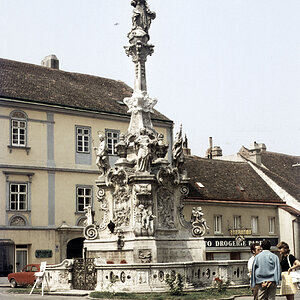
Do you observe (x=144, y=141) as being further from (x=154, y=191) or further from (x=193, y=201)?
(x=193, y=201)

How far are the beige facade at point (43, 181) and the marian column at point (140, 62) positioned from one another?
49.4 ft

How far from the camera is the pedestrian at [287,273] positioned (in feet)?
42.9

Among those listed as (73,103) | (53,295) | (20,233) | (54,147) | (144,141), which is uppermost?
(73,103)

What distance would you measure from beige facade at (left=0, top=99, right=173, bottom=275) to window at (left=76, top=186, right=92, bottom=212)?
88mm

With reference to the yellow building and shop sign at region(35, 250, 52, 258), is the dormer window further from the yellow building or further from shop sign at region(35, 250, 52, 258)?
shop sign at region(35, 250, 52, 258)

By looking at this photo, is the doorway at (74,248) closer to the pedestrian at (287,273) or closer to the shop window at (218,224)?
the shop window at (218,224)

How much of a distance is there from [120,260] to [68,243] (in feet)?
56.5

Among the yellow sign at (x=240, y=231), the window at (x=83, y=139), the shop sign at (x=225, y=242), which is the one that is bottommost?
the shop sign at (x=225, y=242)

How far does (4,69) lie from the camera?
41625mm

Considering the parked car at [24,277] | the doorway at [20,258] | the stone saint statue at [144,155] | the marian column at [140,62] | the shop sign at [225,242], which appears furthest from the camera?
the shop sign at [225,242]

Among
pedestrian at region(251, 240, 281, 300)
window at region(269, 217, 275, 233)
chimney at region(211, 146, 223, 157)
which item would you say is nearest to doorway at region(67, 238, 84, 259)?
window at region(269, 217, 275, 233)

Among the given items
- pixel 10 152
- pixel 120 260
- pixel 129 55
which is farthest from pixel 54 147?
pixel 120 260

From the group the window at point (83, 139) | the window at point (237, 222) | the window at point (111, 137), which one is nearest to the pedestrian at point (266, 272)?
the window at point (83, 139)

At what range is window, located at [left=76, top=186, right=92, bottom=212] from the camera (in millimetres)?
40503
